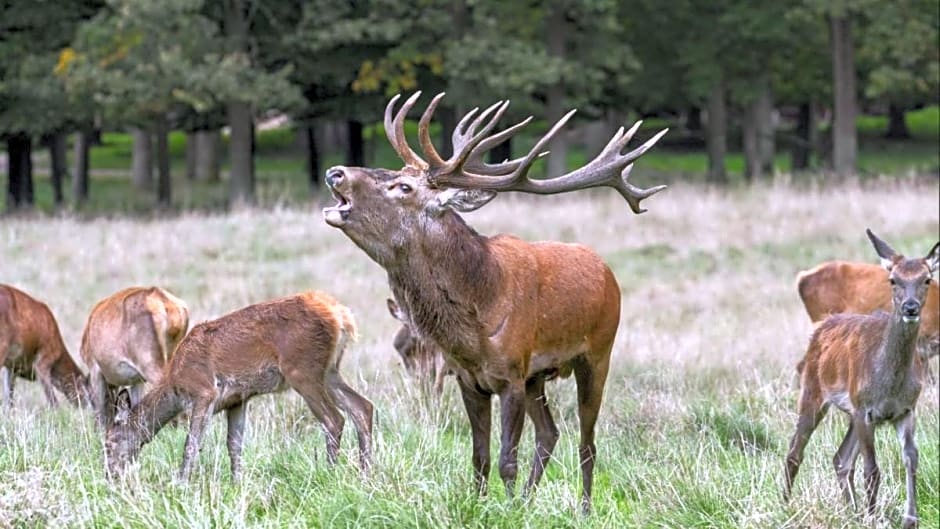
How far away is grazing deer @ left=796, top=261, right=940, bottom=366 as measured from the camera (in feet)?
41.9

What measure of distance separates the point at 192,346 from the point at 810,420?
349cm

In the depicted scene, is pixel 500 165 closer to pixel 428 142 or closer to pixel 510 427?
pixel 428 142

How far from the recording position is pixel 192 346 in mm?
8742

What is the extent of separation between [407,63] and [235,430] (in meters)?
22.4

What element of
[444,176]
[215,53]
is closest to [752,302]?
[444,176]

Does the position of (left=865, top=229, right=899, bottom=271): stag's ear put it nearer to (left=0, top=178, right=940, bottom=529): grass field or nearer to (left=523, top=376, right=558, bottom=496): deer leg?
(left=0, top=178, right=940, bottom=529): grass field

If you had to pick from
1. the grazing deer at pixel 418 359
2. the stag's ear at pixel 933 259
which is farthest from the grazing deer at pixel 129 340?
the stag's ear at pixel 933 259

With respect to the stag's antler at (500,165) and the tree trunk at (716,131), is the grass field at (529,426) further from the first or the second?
the tree trunk at (716,131)

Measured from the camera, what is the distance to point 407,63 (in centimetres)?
3045

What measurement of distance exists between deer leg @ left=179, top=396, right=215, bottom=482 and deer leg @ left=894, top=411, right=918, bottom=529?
3578mm

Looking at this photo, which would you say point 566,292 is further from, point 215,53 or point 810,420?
point 215,53

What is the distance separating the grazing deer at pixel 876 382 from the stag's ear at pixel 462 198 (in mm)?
2150

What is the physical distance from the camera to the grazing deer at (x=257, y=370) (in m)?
8.57

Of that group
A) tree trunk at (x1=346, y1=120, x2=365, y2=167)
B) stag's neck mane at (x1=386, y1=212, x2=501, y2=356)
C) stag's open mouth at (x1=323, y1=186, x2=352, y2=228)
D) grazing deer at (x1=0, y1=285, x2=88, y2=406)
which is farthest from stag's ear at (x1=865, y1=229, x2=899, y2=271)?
tree trunk at (x1=346, y1=120, x2=365, y2=167)
